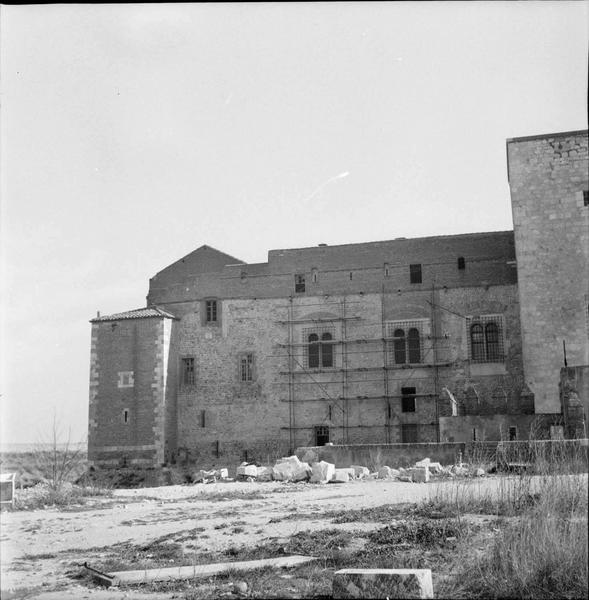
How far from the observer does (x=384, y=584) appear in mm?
6539

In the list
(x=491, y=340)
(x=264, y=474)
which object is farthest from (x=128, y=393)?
(x=491, y=340)

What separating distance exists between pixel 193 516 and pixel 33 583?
5.35m

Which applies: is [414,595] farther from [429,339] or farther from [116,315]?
[116,315]

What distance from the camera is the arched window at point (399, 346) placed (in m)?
33.2

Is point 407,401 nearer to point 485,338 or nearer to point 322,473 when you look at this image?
point 485,338

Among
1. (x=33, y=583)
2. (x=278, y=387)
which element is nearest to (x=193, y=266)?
(x=278, y=387)

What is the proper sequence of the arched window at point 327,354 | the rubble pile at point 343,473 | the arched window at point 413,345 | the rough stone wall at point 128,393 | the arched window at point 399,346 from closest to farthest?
the rubble pile at point 343,473, the rough stone wall at point 128,393, the arched window at point 413,345, the arched window at point 399,346, the arched window at point 327,354

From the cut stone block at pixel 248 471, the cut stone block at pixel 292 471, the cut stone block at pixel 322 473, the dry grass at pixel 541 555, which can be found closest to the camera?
the dry grass at pixel 541 555

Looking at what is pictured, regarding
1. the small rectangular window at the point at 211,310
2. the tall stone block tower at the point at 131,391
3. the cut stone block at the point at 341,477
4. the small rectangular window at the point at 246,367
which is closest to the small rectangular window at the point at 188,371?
the tall stone block tower at the point at 131,391

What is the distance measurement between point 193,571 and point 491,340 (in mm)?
25463

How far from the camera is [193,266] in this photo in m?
37.0

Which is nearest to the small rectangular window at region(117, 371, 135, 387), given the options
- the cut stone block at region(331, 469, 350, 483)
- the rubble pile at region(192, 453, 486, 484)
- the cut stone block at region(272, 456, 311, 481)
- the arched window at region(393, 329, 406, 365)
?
the arched window at region(393, 329, 406, 365)

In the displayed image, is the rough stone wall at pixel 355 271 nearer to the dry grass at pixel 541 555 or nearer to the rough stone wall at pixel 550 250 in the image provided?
the rough stone wall at pixel 550 250

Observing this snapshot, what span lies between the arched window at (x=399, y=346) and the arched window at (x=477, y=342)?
113 inches
